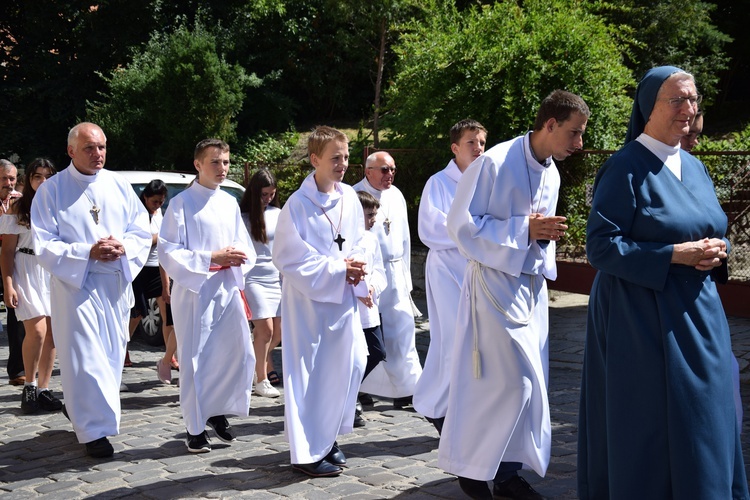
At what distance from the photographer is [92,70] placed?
2756cm

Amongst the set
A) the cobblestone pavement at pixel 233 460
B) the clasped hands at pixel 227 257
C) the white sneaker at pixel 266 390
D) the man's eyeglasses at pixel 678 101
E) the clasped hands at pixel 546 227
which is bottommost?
the cobblestone pavement at pixel 233 460

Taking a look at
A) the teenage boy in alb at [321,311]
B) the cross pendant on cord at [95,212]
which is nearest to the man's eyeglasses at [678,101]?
the teenage boy in alb at [321,311]

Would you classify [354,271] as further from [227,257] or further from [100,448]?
[100,448]

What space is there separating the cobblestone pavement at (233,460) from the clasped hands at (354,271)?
44.5 inches

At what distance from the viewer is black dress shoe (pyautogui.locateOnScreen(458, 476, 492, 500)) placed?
5238mm

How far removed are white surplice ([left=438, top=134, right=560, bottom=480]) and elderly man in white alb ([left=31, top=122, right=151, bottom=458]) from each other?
8.30 feet

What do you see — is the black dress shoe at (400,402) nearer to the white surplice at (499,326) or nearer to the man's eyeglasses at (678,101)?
the white surplice at (499,326)

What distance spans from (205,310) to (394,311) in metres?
1.68

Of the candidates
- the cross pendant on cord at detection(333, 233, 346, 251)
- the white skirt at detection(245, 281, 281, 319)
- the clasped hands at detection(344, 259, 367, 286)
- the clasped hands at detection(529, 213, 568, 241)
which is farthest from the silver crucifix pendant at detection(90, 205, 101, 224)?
the clasped hands at detection(529, 213, 568, 241)

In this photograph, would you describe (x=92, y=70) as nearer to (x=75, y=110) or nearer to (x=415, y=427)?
(x=75, y=110)

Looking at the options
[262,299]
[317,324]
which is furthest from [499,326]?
[262,299]

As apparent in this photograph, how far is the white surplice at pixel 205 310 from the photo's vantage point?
678 centimetres

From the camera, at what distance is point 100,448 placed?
21.0 feet

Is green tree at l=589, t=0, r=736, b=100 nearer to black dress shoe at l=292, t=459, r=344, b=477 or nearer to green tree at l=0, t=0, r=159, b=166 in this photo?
green tree at l=0, t=0, r=159, b=166
